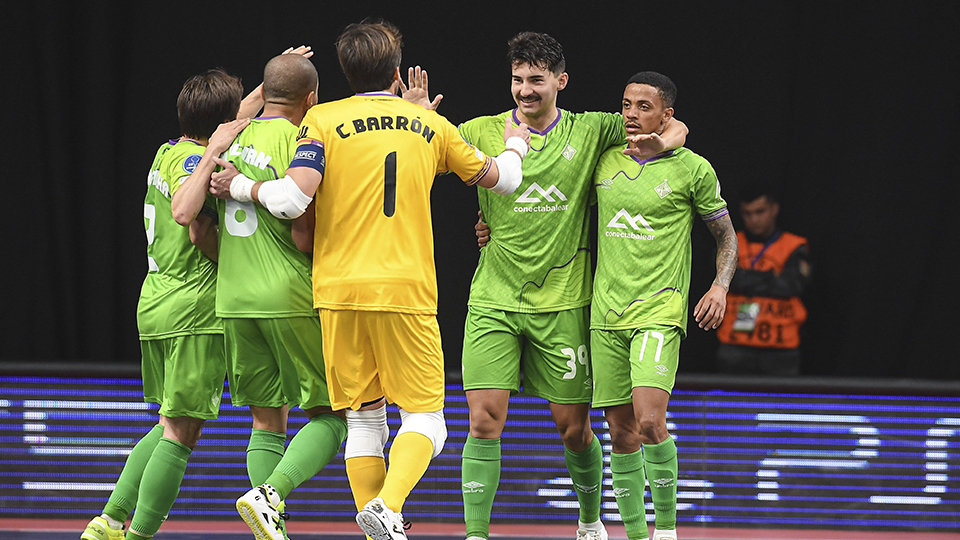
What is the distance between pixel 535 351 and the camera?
468cm

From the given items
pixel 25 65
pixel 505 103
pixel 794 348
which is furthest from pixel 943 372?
pixel 25 65

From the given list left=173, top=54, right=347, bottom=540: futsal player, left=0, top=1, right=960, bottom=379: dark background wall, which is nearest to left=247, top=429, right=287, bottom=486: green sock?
left=173, top=54, right=347, bottom=540: futsal player

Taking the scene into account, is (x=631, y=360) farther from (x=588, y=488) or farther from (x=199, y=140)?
(x=199, y=140)

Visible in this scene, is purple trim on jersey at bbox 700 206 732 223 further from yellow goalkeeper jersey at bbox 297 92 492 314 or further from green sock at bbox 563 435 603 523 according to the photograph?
yellow goalkeeper jersey at bbox 297 92 492 314

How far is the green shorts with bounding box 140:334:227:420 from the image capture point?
14.0 feet

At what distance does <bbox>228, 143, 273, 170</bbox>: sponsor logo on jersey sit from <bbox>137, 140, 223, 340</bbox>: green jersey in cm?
32

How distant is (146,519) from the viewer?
420 centimetres

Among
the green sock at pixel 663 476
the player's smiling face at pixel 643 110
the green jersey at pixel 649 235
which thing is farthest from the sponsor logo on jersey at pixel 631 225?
the green sock at pixel 663 476

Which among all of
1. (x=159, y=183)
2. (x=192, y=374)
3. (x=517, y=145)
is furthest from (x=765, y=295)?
(x=159, y=183)

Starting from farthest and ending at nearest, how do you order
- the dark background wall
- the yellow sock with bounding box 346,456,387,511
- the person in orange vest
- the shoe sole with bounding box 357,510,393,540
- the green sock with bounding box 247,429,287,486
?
the dark background wall < the person in orange vest < the green sock with bounding box 247,429,287,486 < the yellow sock with bounding box 346,456,387,511 < the shoe sole with bounding box 357,510,393,540

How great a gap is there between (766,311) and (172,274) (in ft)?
12.2

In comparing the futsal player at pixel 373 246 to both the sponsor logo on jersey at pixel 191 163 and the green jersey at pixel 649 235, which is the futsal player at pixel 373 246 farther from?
the green jersey at pixel 649 235

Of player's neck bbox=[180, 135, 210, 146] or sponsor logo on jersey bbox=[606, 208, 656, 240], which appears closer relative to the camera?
player's neck bbox=[180, 135, 210, 146]

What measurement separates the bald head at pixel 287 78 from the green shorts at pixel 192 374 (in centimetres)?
101
